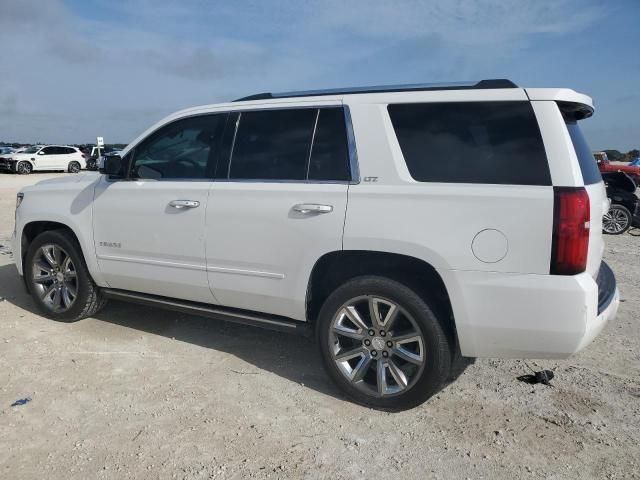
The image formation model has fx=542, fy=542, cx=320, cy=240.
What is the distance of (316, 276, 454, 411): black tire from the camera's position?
318cm

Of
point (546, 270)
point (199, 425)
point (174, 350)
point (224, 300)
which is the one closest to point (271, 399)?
point (199, 425)

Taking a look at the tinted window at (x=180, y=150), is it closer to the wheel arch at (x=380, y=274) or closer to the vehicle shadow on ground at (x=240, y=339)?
the wheel arch at (x=380, y=274)

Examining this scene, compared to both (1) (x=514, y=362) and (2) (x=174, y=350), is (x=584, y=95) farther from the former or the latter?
(2) (x=174, y=350)

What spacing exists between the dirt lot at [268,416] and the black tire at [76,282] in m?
0.19

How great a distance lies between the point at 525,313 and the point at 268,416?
5.35 feet

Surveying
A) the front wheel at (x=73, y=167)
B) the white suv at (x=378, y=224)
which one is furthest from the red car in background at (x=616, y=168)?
the front wheel at (x=73, y=167)

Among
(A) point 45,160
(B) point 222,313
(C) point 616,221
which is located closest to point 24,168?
(A) point 45,160

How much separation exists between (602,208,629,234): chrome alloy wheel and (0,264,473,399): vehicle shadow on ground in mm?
8962

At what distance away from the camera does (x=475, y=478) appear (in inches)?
107

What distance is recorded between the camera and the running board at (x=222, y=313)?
369cm

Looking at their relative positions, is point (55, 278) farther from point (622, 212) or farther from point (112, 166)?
point (622, 212)

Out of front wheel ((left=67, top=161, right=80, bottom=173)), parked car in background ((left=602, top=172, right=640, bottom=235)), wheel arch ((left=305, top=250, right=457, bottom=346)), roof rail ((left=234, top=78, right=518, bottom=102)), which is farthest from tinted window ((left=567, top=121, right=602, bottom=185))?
front wheel ((left=67, top=161, right=80, bottom=173))

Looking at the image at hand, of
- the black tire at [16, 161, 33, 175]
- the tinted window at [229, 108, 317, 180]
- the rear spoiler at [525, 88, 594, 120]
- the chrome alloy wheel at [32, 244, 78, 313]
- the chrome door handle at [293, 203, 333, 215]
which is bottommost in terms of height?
the black tire at [16, 161, 33, 175]

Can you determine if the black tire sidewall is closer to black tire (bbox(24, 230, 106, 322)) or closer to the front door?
black tire (bbox(24, 230, 106, 322))
